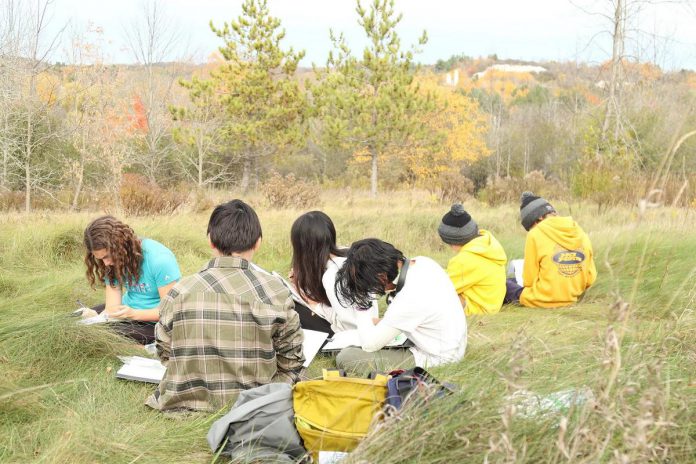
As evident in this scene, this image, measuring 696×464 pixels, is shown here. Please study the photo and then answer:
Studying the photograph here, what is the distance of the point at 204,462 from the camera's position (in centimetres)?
241

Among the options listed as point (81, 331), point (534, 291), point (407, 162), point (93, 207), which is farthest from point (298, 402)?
point (407, 162)

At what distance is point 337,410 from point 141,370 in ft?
4.83

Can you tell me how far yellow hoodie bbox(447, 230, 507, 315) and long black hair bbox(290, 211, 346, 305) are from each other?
3.49 ft

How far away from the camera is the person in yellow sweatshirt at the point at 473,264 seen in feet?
15.1

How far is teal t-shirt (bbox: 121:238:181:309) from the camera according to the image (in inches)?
150

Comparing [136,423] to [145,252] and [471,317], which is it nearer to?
[145,252]

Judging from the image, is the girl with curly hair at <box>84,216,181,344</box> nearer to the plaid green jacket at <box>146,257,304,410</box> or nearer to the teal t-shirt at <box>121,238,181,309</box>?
the teal t-shirt at <box>121,238,181,309</box>

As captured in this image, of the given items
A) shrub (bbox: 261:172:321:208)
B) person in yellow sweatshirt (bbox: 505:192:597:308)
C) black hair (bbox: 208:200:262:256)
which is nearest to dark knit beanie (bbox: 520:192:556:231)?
person in yellow sweatshirt (bbox: 505:192:597:308)

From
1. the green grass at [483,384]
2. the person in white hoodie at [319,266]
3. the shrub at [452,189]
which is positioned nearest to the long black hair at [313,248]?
the person in white hoodie at [319,266]

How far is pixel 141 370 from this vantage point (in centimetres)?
331

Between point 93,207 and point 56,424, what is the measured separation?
37.4ft

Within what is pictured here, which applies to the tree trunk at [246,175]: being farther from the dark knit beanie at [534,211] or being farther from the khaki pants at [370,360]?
the khaki pants at [370,360]

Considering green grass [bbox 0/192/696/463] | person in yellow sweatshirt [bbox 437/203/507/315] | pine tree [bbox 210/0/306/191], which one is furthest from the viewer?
pine tree [bbox 210/0/306/191]

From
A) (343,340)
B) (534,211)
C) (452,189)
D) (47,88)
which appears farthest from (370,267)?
(47,88)
